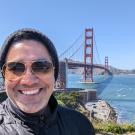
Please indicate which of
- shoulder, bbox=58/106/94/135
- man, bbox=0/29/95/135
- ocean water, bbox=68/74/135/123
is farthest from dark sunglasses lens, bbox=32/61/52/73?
ocean water, bbox=68/74/135/123

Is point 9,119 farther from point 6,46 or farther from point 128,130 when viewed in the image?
point 128,130

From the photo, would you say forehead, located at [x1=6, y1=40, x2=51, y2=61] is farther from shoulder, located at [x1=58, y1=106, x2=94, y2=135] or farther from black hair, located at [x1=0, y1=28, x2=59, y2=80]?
shoulder, located at [x1=58, y1=106, x2=94, y2=135]

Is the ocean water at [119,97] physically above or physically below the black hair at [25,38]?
below

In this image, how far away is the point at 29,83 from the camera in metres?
1.06

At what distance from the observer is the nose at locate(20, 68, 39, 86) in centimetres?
106

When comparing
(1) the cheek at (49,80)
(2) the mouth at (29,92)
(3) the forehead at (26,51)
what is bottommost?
(2) the mouth at (29,92)

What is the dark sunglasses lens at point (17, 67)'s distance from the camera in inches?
42.4

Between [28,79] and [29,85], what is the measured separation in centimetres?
2

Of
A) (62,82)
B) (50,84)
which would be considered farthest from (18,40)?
(62,82)

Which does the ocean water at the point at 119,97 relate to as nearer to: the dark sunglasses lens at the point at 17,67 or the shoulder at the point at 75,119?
the shoulder at the point at 75,119

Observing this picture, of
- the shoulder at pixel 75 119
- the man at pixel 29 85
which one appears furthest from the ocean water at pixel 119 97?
the man at pixel 29 85

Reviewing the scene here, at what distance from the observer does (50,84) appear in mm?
1095

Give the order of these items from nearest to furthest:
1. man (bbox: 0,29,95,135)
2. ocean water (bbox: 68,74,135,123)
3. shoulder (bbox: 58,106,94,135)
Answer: man (bbox: 0,29,95,135) < shoulder (bbox: 58,106,94,135) < ocean water (bbox: 68,74,135,123)

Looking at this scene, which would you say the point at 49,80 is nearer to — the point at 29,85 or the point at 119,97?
the point at 29,85
